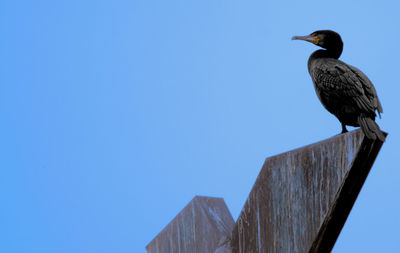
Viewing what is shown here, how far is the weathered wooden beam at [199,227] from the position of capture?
298cm

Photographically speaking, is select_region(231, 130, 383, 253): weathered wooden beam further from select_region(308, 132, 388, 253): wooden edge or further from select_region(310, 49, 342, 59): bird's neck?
select_region(310, 49, 342, 59): bird's neck

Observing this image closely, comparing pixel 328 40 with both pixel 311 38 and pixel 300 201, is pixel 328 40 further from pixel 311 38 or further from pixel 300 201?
pixel 300 201

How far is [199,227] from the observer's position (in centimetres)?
307

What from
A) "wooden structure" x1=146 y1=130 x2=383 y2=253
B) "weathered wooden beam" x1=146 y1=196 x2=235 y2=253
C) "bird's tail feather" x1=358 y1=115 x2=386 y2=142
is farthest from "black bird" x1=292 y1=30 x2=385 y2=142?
"weathered wooden beam" x1=146 y1=196 x2=235 y2=253

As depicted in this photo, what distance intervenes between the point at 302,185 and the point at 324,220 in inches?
8.6

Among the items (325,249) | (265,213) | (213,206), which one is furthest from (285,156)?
(213,206)

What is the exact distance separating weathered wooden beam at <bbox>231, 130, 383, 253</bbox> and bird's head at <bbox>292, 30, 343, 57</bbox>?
0.73m

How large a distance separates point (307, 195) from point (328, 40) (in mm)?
963

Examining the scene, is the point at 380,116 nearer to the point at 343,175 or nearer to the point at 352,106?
the point at 352,106

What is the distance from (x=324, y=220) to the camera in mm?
2305

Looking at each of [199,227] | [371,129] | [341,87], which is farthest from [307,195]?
[199,227]

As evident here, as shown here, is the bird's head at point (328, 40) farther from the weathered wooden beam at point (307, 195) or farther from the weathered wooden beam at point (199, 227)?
the weathered wooden beam at point (199, 227)

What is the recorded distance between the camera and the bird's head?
2887mm

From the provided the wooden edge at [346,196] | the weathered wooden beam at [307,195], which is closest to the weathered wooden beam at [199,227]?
the weathered wooden beam at [307,195]
